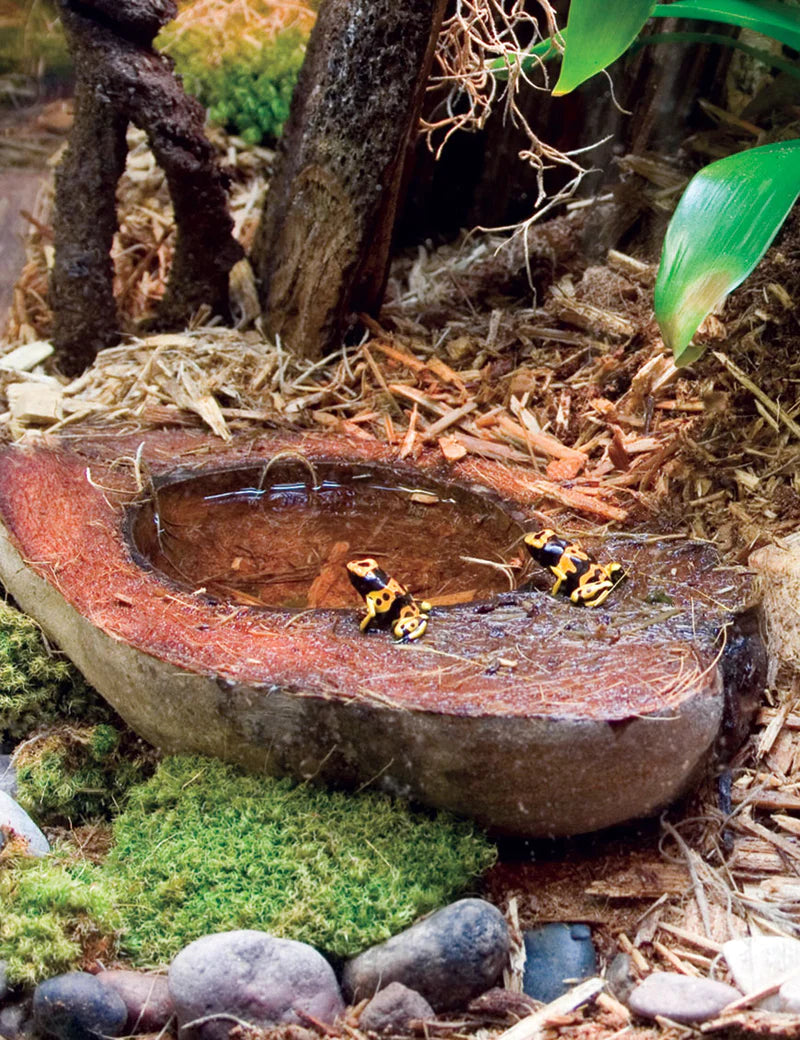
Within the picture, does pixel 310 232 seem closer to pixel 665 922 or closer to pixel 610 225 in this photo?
pixel 610 225

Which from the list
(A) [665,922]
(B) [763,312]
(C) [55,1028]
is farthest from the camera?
(B) [763,312]

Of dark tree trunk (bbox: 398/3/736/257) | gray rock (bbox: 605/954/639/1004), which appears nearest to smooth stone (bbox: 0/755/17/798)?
gray rock (bbox: 605/954/639/1004)

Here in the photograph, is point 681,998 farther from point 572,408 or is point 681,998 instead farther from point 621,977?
point 572,408

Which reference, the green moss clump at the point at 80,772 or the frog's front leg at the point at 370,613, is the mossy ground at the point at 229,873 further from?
the frog's front leg at the point at 370,613

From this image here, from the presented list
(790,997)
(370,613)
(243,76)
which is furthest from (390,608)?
(243,76)

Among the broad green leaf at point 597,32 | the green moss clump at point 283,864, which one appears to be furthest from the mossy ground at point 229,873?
the broad green leaf at point 597,32

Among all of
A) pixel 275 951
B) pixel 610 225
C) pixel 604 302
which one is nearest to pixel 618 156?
pixel 610 225
